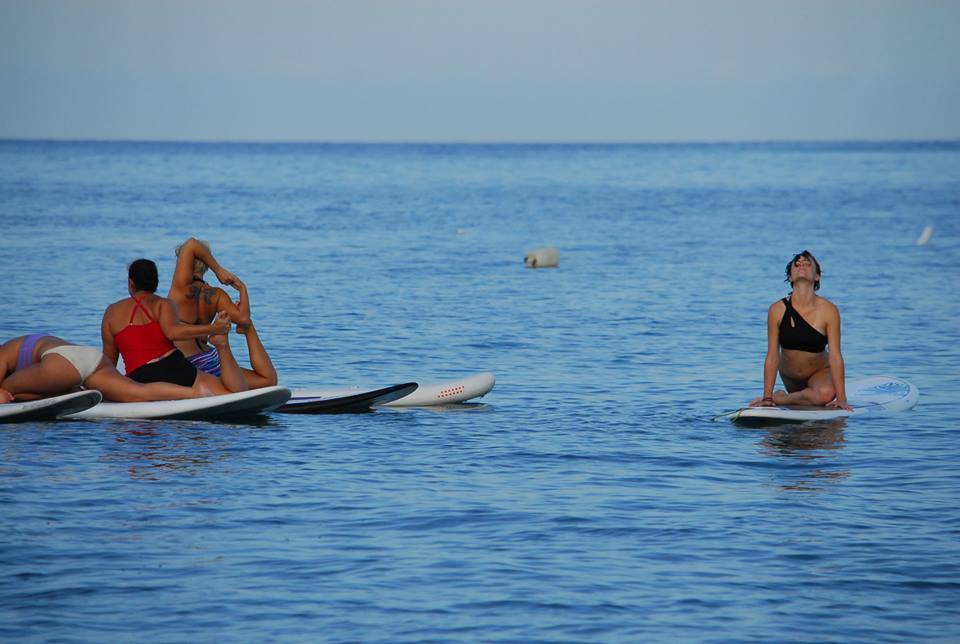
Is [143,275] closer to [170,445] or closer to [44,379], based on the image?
[44,379]

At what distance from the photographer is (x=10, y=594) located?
7.55 metres

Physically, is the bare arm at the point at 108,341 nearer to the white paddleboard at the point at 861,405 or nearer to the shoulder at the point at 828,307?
the white paddleboard at the point at 861,405

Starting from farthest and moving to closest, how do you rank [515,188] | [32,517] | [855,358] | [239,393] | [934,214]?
[515,188], [934,214], [855,358], [239,393], [32,517]

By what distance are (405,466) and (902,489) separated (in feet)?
12.5

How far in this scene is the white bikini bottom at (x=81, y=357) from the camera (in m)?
11.9

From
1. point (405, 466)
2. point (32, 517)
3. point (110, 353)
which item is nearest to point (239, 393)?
point (110, 353)

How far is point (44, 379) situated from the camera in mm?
11898

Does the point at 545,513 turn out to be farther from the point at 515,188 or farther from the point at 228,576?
the point at 515,188

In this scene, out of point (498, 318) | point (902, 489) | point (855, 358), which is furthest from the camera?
point (498, 318)

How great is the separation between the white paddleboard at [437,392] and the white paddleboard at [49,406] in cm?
220

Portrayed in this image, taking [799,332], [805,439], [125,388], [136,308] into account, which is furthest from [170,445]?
[799,332]

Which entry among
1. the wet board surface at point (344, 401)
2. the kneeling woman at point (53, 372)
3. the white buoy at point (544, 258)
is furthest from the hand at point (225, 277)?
the white buoy at point (544, 258)

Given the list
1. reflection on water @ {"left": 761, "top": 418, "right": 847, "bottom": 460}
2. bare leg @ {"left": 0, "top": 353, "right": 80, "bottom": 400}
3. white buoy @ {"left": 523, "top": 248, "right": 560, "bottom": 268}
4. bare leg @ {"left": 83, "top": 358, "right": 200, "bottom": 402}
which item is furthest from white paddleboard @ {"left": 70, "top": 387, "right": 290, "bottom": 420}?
white buoy @ {"left": 523, "top": 248, "right": 560, "bottom": 268}

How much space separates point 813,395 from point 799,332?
60 cm
